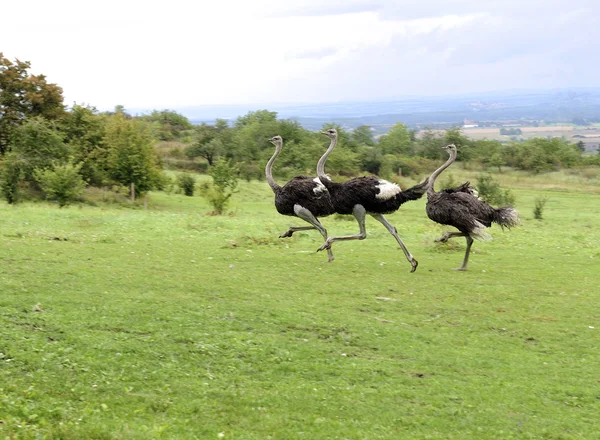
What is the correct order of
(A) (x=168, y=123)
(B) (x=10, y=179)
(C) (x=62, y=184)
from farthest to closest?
(A) (x=168, y=123)
(B) (x=10, y=179)
(C) (x=62, y=184)

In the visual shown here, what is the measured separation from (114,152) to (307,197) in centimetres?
2629

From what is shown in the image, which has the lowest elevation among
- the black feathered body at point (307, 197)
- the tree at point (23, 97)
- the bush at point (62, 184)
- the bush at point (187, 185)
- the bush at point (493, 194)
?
the bush at point (187, 185)

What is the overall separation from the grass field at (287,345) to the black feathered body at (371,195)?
141 centimetres

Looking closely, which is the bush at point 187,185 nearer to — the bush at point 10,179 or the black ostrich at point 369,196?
the bush at point 10,179

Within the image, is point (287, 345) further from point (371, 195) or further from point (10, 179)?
point (10, 179)

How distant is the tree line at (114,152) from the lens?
119 ft

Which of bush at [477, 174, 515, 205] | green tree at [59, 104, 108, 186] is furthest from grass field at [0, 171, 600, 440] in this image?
green tree at [59, 104, 108, 186]

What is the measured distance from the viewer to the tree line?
36125mm

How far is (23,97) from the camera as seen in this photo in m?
43.2

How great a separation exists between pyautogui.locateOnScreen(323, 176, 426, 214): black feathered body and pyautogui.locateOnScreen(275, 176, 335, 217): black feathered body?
0.82 feet

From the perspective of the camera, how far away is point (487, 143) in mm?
72375

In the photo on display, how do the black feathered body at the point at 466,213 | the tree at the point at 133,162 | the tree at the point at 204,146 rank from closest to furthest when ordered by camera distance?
the black feathered body at the point at 466,213
the tree at the point at 133,162
the tree at the point at 204,146

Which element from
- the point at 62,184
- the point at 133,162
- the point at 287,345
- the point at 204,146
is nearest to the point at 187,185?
the point at 133,162

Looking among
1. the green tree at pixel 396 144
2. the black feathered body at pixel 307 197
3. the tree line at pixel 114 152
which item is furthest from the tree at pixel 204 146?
the black feathered body at pixel 307 197
